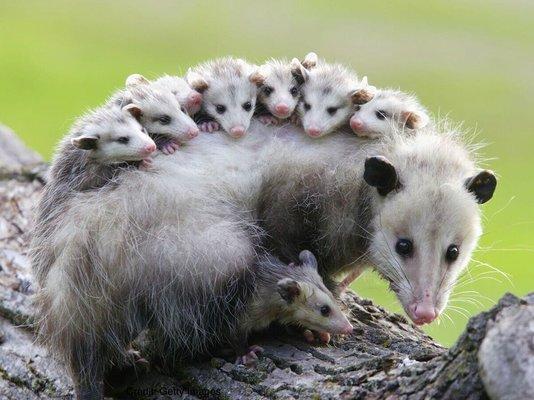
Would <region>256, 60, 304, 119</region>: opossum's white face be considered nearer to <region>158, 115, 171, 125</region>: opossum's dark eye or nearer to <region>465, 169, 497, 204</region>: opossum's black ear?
<region>158, 115, 171, 125</region>: opossum's dark eye

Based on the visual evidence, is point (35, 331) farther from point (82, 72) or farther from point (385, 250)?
point (82, 72)

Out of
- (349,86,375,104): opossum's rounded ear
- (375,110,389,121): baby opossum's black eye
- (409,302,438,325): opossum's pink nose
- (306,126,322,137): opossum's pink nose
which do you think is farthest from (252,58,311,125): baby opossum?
(409,302,438,325): opossum's pink nose

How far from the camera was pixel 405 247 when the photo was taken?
11.4 feet

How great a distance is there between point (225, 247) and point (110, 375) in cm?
63

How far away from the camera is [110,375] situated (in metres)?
3.57

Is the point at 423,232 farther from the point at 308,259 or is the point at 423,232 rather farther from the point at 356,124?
the point at 356,124

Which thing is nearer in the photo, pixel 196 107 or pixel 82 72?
pixel 196 107

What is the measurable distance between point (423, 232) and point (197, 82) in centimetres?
114

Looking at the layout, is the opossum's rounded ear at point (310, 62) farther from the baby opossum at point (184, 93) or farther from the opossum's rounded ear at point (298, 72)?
the baby opossum at point (184, 93)

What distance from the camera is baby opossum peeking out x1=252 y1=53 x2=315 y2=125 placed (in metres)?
3.88

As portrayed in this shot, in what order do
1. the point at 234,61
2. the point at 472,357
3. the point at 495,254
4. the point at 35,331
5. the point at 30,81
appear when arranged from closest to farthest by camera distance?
the point at 472,357, the point at 35,331, the point at 234,61, the point at 495,254, the point at 30,81

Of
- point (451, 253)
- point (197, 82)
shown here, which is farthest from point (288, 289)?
point (197, 82)

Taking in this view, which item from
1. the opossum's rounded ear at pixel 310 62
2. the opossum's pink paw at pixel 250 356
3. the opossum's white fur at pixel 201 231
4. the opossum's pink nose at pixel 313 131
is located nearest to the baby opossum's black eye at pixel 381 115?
the opossum's white fur at pixel 201 231

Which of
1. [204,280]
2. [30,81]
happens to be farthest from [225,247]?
[30,81]
